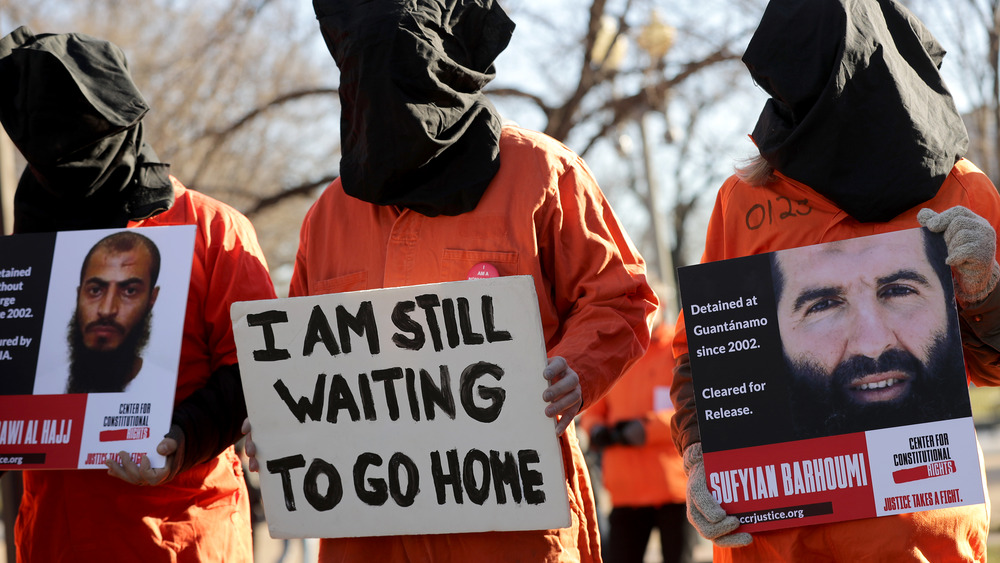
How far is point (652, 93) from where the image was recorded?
771cm

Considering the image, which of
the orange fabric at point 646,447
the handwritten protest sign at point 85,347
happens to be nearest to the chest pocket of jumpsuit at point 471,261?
the handwritten protest sign at point 85,347

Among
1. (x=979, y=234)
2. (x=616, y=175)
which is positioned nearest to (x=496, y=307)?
(x=979, y=234)

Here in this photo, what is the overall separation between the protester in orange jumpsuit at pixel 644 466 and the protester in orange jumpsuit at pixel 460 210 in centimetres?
341

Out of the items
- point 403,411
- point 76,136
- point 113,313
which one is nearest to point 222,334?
point 113,313

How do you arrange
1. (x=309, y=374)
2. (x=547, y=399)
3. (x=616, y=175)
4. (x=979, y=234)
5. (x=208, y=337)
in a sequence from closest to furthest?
(x=979, y=234) → (x=547, y=399) → (x=309, y=374) → (x=208, y=337) → (x=616, y=175)

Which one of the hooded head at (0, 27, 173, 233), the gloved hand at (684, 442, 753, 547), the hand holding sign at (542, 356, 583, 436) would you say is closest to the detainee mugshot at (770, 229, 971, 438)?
the gloved hand at (684, 442, 753, 547)

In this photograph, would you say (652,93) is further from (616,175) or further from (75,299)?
(616,175)

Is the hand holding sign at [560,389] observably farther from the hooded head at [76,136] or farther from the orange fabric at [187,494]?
the hooded head at [76,136]

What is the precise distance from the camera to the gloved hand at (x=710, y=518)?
248 centimetres

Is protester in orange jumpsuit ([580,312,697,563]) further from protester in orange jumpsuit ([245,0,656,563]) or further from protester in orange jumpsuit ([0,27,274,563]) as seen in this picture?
protester in orange jumpsuit ([245,0,656,563])

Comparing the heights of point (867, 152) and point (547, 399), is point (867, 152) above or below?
above

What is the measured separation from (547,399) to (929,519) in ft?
3.05

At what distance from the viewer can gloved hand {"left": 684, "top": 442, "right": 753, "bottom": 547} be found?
248 centimetres

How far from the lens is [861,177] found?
2523 millimetres
